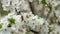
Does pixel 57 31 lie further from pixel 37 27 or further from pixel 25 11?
pixel 25 11

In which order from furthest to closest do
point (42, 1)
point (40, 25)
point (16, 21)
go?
1. point (42, 1)
2. point (40, 25)
3. point (16, 21)

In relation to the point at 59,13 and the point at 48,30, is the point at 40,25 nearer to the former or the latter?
the point at 48,30

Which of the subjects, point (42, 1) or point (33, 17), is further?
point (42, 1)

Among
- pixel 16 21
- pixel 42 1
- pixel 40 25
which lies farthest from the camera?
pixel 42 1

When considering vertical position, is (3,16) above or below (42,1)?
below

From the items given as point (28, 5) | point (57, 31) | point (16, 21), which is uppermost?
point (28, 5)

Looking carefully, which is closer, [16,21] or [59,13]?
[16,21]

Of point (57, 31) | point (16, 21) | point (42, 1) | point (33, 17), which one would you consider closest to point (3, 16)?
point (16, 21)

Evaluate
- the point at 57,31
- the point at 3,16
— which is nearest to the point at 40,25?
the point at 57,31

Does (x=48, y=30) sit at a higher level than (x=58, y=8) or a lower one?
lower
